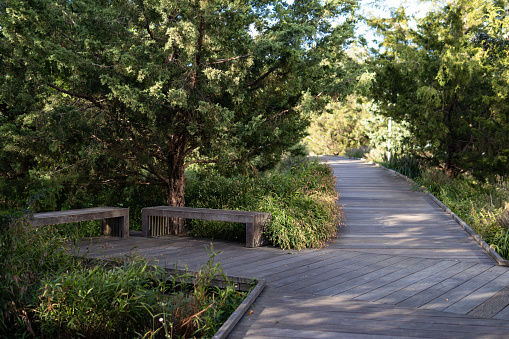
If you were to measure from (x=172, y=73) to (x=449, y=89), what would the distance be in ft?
27.3

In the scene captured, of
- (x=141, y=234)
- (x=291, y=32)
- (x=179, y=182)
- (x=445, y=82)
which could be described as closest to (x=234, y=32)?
(x=291, y=32)

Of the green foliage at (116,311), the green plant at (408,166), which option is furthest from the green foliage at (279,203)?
the green plant at (408,166)

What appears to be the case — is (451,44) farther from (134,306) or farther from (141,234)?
(134,306)

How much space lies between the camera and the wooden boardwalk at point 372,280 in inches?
151

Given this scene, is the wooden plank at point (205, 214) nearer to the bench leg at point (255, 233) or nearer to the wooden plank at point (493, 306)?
the bench leg at point (255, 233)

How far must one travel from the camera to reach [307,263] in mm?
6000

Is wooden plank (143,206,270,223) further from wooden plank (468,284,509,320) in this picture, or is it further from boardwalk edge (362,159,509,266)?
wooden plank (468,284,509,320)

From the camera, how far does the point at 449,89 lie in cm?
1220

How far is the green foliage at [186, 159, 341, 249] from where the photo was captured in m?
7.11

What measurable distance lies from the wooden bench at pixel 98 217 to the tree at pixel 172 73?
678 millimetres

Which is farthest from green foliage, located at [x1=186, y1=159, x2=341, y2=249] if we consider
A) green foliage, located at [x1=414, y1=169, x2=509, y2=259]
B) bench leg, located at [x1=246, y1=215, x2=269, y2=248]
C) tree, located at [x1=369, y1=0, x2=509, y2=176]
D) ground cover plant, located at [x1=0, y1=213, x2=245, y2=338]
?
tree, located at [x1=369, y1=0, x2=509, y2=176]

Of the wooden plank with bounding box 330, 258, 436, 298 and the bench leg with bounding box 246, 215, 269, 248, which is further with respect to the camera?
the bench leg with bounding box 246, 215, 269, 248

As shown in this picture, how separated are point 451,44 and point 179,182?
29.3 ft

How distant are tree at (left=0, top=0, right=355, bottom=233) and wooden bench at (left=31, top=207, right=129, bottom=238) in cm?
68
